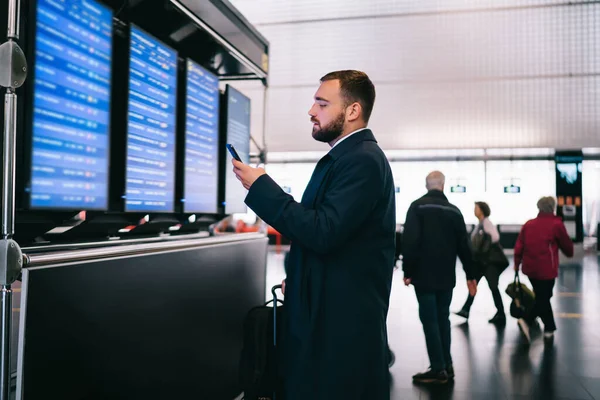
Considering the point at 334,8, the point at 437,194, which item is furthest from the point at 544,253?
the point at 334,8

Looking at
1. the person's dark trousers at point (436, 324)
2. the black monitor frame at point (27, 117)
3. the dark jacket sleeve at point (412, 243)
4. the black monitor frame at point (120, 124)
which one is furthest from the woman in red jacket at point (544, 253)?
the black monitor frame at point (27, 117)

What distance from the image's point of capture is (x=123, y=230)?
→ 3000mm

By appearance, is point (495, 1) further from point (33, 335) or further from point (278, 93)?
point (33, 335)

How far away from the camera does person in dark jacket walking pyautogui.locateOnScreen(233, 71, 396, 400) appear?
5.13 ft

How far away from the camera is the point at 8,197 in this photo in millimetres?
1545

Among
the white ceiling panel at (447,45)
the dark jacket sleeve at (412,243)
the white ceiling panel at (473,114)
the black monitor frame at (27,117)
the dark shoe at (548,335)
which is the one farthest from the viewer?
the white ceiling panel at (473,114)

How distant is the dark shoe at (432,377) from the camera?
13.5 feet

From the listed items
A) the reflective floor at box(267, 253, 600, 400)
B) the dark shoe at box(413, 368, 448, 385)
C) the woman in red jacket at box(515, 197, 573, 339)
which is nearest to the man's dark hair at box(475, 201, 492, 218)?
the woman in red jacket at box(515, 197, 573, 339)

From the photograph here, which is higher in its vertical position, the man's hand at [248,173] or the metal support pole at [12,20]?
the metal support pole at [12,20]

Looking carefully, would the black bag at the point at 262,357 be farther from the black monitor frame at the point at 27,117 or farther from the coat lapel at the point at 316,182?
the black monitor frame at the point at 27,117

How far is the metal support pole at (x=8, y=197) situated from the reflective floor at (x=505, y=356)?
294 centimetres

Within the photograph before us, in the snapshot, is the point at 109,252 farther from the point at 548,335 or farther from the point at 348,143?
the point at 548,335

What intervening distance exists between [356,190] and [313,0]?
440 inches

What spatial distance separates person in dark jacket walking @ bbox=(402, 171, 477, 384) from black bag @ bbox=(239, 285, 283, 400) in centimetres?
259
